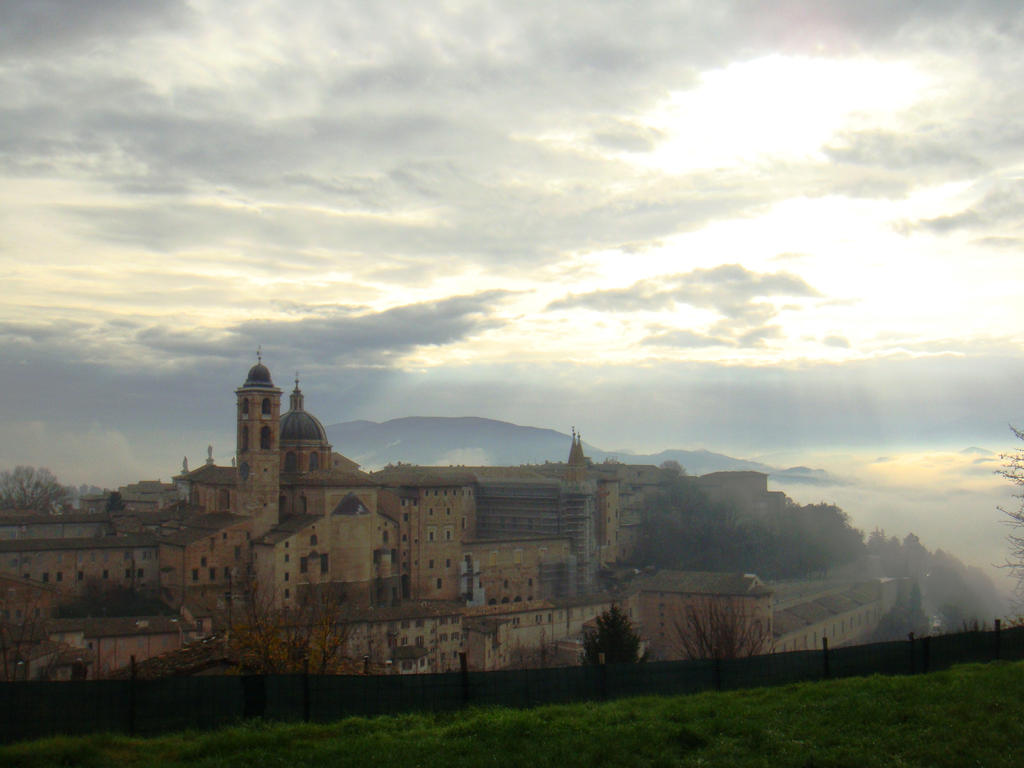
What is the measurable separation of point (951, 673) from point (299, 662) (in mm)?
15407

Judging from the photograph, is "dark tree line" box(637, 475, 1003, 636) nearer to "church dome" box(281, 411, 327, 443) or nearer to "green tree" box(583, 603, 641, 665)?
"church dome" box(281, 411, 327, 443)

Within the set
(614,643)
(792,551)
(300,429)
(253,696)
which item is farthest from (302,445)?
(253,696)

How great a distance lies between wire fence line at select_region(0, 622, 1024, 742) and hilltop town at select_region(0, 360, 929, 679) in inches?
832

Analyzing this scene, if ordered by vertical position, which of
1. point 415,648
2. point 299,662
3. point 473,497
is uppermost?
point 473,497

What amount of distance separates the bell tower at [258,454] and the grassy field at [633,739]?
128ft

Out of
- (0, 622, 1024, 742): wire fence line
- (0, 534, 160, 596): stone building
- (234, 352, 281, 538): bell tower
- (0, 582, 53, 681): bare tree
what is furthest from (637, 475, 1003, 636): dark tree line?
(0, 622, 1024, 742): wire fence line

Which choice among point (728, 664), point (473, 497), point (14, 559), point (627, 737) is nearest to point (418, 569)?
point (473, 497)

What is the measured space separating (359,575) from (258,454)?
8705 millimetres

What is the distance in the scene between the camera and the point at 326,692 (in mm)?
12109

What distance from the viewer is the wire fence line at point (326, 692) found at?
11.2 meters

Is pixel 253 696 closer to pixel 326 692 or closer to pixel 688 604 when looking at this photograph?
pixel 326 692

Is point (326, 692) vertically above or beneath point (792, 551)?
above

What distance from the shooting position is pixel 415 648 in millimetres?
40469

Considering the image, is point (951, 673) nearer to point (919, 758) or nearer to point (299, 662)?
point (919, 758)
